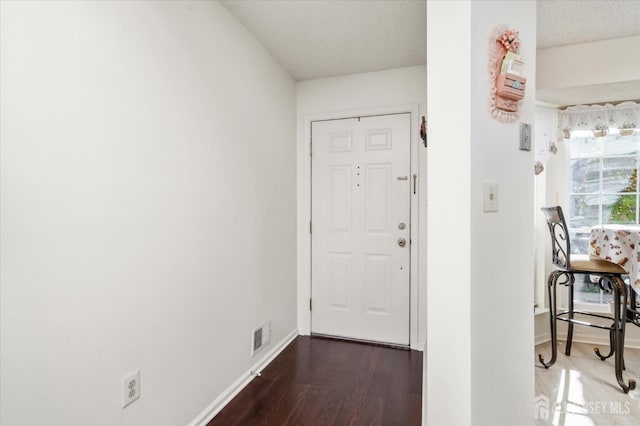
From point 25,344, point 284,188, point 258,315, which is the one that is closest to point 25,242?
point 25,344

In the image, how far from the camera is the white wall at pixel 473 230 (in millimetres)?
1294

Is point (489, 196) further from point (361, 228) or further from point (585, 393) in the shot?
point (585, 393)

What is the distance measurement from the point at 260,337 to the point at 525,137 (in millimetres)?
2070

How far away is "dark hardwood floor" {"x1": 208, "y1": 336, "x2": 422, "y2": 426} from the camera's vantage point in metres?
1.82

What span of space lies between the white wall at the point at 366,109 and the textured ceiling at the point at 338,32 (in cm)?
12

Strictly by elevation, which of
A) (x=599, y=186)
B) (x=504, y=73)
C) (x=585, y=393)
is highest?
(x=504, y=73)

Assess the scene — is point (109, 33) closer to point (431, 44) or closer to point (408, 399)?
point (431, 44)

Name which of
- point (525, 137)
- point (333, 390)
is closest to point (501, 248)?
point (525, 137)

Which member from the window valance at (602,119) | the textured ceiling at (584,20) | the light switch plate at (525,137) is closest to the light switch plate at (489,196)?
the light switch plate at (525,137)

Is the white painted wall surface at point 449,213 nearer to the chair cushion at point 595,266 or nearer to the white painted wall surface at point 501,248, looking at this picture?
the white painted wall surface at point 501,248

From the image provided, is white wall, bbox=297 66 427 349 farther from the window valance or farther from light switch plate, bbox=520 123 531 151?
the window valance

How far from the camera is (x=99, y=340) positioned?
4.05 feet

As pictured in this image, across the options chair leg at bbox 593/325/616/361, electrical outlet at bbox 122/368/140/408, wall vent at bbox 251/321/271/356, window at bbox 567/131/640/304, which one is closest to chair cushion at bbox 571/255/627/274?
chair leg at bbox 593/325/616/361

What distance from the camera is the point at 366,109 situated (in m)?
2.85
